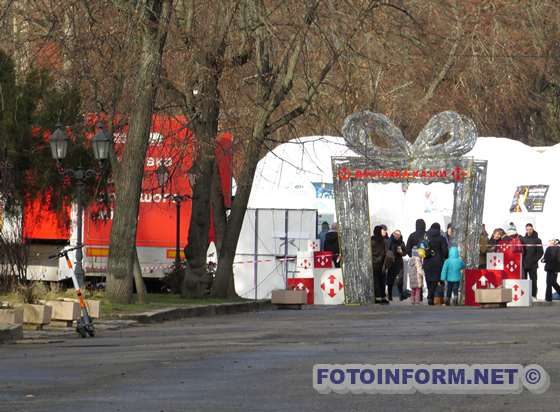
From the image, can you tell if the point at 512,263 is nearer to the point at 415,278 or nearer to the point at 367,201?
the point at 415,278

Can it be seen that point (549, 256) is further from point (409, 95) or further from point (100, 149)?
point (409, 95)

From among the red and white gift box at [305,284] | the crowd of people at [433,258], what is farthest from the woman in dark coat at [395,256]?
the red and white gift box at [305,284]

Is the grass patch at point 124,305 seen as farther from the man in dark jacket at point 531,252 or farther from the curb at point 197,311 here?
the man in dark jacket at point 531,252

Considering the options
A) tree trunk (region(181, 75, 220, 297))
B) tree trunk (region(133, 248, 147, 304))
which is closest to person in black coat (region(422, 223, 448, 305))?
tree trunk (region(181, 75, 220, 297))

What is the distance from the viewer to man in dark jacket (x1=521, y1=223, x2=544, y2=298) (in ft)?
130

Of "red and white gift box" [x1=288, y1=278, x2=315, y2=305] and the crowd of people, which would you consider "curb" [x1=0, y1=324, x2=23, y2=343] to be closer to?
the crowd of people

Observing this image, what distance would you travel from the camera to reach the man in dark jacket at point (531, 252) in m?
39.7

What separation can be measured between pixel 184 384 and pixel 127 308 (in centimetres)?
1470

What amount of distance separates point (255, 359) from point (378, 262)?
20.2 metres

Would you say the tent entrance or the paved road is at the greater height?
the tent entrance

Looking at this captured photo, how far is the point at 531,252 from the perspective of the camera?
39.7 meters

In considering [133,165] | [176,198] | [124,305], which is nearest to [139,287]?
[133,165]

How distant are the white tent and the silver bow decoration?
4532 mm

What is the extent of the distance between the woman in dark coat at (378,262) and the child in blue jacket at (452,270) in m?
1.60
